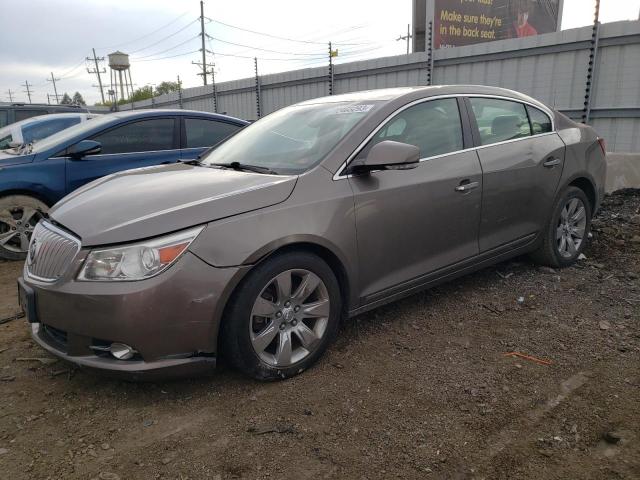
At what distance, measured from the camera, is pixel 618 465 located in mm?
2078

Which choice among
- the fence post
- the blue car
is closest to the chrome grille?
the blue car

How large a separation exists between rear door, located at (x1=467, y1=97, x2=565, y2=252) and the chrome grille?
274cm

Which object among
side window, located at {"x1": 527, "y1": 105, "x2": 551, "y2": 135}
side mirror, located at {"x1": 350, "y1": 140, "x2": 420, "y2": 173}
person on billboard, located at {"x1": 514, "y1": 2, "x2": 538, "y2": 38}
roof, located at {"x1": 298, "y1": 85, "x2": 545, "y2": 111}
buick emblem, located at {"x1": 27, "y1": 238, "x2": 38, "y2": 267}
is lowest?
buick emblem, located at {"x1": 27, "y1": 238, "x2": 38, "y2": 267}

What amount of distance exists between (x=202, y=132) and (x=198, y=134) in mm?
55

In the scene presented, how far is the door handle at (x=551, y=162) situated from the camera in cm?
411

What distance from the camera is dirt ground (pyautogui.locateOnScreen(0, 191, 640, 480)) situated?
2125mm

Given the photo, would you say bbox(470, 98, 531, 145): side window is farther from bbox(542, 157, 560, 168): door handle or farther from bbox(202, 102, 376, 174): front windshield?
bbox(202, 102, 376, 174): front windshield

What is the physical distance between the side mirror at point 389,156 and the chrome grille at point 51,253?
165 cm

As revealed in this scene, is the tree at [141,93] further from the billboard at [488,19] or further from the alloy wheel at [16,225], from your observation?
the alloy wheel at [16,225]

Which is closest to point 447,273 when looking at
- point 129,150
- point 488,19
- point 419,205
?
point 419,205

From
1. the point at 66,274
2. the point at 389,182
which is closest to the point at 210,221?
the point at 66,274

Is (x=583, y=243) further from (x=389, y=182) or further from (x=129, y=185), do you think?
(x=129, y=185)

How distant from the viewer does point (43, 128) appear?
727 centimetres

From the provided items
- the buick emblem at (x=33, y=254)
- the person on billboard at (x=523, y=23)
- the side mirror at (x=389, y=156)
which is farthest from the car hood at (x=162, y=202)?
the person on billboard at (x=523, y=23)
